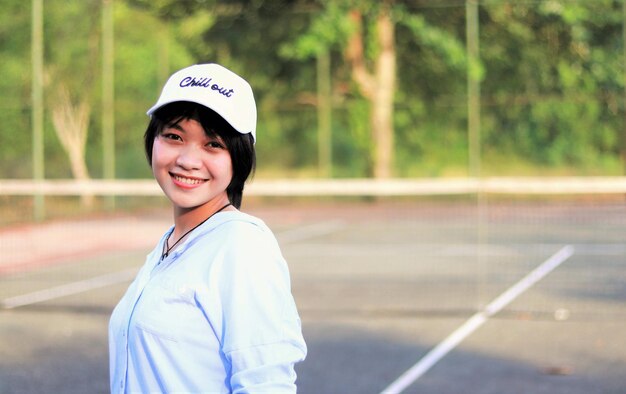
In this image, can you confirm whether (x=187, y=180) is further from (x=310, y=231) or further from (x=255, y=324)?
(x=310, y=231)

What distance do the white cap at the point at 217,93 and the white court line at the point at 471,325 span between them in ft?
16.8

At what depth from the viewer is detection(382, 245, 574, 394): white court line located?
7.85 metres

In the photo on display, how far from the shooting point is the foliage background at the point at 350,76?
78.2ft

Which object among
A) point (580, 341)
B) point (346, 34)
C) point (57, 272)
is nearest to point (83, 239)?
point (57, 272)

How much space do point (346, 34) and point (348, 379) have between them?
17949 mm

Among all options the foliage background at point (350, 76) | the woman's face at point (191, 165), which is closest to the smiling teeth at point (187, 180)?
the woman's face at point (191, 165)

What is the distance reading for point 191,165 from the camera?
2.61m

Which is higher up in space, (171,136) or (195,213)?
(171,136)

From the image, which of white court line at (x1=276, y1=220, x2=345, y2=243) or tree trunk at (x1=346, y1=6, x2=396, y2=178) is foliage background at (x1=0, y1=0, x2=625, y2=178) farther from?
white court line at (x1=276, y1=220, x2=345, y2=243)

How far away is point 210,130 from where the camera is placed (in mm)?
2598

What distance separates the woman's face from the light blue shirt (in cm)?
7

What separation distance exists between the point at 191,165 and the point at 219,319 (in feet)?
1.15

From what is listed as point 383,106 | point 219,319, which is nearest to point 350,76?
point 383,106

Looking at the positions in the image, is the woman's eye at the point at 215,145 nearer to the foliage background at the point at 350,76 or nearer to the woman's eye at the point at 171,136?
the woman's eye at the point at 171,136
